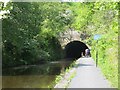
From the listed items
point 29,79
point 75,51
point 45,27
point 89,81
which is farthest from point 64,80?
point 75,51

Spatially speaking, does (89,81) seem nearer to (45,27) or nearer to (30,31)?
(30,31)

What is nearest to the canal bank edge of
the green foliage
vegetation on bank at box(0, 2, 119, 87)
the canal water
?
the canal water

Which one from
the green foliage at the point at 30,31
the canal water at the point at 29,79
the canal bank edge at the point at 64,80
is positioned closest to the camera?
the canal bank edge at the point at 64,80

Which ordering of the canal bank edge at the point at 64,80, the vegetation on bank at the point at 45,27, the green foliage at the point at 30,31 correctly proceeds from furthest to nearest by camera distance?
the green foliage at the point at 30,31 → the vegetation on bank at the point at 45,27 → the canal bank edge at the point at 64,80

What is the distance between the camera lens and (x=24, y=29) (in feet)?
116

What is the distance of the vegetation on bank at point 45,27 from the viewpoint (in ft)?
71.7

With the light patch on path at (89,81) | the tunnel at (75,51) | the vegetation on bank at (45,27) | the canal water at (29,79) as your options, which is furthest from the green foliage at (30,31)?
the tunnel at (75,51)

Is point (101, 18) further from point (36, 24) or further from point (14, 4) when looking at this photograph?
point (36, 24)

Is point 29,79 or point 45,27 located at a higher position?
point 45,27

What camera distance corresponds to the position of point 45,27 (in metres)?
47.9

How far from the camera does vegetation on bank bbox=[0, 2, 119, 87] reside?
21844mm

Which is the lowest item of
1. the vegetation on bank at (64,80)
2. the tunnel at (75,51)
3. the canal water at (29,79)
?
the canal water at (29,79)

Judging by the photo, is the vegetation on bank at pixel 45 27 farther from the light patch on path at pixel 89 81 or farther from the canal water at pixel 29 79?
the canal water at pixel 29 79

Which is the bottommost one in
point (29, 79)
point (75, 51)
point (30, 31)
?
point (29, 79)
